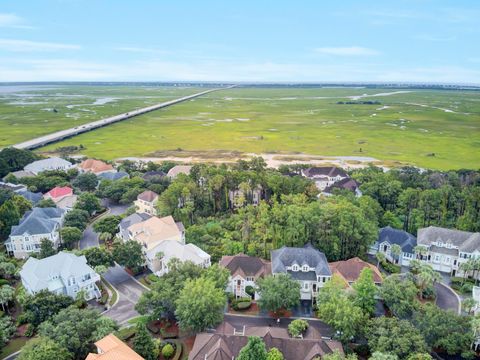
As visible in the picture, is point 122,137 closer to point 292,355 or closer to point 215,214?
point 215,214

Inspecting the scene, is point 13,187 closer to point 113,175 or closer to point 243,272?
point 113,175

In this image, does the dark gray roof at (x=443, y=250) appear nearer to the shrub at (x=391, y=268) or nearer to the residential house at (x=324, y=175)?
the shrub at (x=391, y=268)

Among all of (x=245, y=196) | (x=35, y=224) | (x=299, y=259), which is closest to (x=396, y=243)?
(x=299, y=259)

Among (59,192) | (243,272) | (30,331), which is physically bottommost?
(30,331)

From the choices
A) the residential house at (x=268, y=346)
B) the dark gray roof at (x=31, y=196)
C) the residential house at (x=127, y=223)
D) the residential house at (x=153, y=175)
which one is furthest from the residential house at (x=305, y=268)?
the dark gray roof at (x=31, y=196)

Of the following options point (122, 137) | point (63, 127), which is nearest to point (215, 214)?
point (122, 137)

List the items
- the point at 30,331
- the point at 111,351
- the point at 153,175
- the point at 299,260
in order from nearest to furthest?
the point at 111,351 → the point at 30,331 → the point at 299,260 → the point at 153,175
